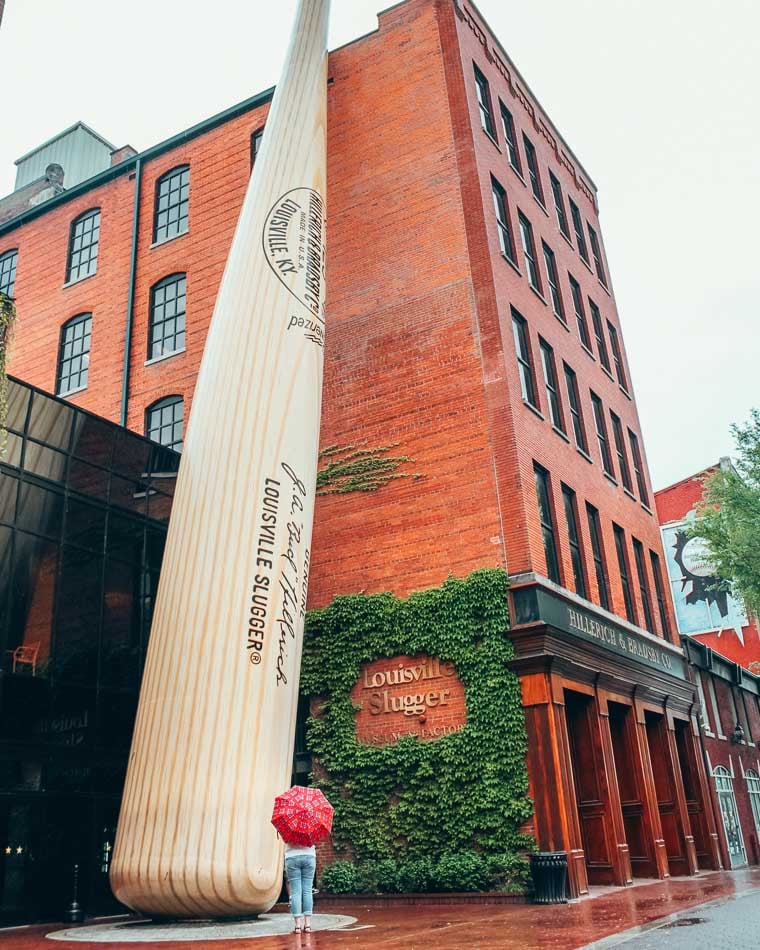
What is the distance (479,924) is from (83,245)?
77.9 feet

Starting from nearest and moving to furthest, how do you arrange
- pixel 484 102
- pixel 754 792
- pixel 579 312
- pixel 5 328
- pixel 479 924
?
pixel 479 924, pixel 5 328, pixel 484 102, pixel 579 312, pixel 754 792

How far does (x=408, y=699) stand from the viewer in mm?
16766

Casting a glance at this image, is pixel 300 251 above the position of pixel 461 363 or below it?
above

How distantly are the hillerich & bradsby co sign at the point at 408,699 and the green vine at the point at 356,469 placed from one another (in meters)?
3.83

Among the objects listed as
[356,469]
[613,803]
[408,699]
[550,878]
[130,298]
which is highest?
[130,298]

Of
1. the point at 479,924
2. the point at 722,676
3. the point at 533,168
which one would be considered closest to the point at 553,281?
the point at 533,168

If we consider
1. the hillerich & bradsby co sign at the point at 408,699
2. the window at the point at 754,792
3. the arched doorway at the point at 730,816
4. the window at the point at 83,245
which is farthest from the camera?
the window at the point at 754,792

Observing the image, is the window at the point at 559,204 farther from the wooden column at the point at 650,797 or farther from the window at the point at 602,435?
the wooden column at the point at 650,797

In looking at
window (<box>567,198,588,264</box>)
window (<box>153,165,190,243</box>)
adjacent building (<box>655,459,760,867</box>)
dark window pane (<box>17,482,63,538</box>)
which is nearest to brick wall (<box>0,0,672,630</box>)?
window (<box>153,165,190,243</box>)

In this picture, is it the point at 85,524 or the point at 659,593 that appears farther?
the point at 659,593

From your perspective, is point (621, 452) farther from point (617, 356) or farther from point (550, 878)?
point (550, 878)

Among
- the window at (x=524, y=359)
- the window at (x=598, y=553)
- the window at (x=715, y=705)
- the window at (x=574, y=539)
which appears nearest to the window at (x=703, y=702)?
the window at (x=715, y=705)

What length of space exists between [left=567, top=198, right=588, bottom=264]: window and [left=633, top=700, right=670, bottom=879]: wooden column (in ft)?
47.2

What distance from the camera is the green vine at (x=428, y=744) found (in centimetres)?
1534
